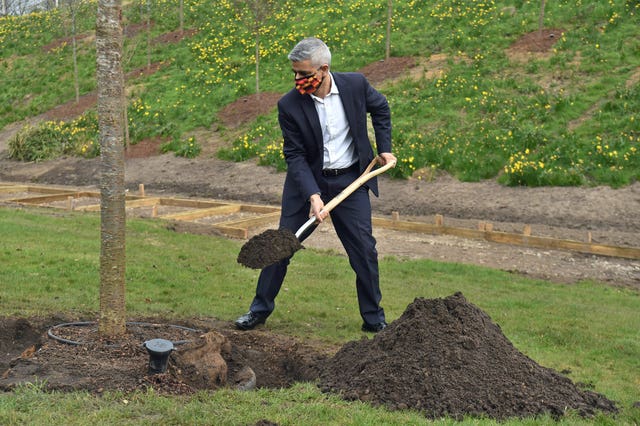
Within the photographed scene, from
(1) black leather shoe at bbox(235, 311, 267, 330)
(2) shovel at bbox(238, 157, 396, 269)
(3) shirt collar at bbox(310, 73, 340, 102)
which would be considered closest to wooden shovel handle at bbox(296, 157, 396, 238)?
(2) shovel at bbox(238, 157, 396, 269)

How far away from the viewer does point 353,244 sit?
249 inches

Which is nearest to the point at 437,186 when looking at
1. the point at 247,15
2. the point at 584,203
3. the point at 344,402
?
the point at 584,203

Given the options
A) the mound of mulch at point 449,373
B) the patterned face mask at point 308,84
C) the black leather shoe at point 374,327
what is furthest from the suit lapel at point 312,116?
the mound of mulch at point 449,373

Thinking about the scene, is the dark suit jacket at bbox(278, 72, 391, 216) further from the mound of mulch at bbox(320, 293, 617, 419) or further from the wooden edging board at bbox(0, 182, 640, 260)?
the wooden edging board at bbox(0, 182, 640, 260)

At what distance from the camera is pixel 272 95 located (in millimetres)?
25422

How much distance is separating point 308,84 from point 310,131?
1.38 feet

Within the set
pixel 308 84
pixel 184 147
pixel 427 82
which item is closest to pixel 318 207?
pixel 308 84

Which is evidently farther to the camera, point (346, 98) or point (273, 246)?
point (346, 98)

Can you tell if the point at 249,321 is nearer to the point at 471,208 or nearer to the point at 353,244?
the point at 353,244

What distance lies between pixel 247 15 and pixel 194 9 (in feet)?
15.6

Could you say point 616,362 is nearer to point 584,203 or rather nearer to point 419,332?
point 419,332

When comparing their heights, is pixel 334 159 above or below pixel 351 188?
above

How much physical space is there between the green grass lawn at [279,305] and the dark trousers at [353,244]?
300 mm

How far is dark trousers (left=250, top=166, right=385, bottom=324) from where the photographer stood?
625 centimetres
